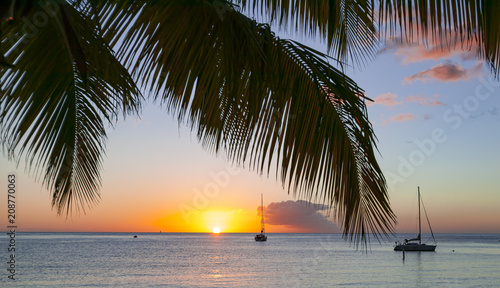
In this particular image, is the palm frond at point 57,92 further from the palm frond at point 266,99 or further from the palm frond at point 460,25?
the palm frond at point 460,25

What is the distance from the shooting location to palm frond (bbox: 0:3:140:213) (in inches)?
103

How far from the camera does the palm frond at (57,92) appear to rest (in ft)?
8.59

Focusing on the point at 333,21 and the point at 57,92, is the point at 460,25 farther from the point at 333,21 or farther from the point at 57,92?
the point at 57,92

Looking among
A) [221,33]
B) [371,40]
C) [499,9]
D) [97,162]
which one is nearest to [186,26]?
[221,33]

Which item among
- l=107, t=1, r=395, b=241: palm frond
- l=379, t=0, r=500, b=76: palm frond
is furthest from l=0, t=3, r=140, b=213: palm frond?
l=379, t=0, r=500, b=76: palm frond

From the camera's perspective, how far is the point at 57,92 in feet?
9.70

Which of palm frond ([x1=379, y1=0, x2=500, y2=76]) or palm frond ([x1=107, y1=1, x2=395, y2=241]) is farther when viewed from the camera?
palm frond ([x1=107, y1=1, x2=395, y2=241])

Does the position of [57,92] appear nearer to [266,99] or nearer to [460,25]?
[266,99]

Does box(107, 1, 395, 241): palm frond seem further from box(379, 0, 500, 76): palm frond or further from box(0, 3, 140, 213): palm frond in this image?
box(379, 0, 500, 76): palm frond

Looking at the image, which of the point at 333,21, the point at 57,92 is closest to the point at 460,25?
the point at 333,21

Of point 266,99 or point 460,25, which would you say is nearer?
point 460,25

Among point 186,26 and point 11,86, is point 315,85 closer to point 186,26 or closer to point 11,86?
point 186,26

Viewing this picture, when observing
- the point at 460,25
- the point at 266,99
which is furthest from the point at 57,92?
the point at 460,25

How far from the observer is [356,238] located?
2600 millimetres
